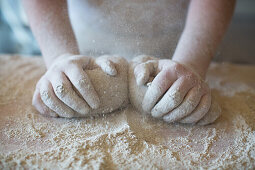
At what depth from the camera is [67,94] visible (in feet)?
2.20

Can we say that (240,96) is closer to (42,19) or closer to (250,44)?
(42,19)

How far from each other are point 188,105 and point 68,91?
0.33 metres

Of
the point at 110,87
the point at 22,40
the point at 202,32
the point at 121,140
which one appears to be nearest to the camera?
the point at 121,140

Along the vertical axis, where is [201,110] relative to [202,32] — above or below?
below

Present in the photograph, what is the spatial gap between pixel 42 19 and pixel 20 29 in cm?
118

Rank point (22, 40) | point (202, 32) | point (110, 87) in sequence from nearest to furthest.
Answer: point (110, 87) → point (202, 32) → point (22, 40)

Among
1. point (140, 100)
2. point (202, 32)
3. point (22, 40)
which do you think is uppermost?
point (202, 32)

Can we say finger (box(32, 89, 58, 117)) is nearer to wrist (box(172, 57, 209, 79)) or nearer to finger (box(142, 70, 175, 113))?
finger (box(142, 70, 175, 113))

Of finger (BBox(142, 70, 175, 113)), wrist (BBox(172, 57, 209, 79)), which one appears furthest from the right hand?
wrist (BBox(172, 57, 209, 79))

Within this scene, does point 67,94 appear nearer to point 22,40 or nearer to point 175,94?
point 175,94

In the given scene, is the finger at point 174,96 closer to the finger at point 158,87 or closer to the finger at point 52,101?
the finger at point 158,87

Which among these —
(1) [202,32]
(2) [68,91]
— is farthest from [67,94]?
(1) [202,32]

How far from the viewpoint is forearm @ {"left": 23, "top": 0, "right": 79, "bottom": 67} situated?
2.85ft

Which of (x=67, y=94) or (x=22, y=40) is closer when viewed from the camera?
(x=67, y=94)
